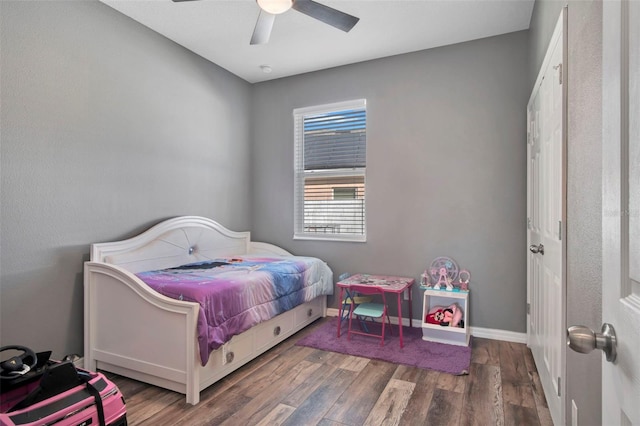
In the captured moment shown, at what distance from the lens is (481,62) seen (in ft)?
10.5

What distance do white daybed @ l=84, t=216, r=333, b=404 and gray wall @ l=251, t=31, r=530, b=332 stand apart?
1.39 meters

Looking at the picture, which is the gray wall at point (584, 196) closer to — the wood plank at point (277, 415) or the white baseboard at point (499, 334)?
the wood plank at point (277, 415)

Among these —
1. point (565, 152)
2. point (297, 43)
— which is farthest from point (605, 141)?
point (297, 43)

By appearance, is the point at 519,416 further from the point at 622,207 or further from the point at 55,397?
the point at 55,397

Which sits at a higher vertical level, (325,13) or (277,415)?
(325,13)

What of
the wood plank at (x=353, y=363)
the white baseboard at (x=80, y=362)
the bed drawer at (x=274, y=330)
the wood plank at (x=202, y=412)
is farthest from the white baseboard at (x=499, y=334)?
the white baseboard at (x=80, y=362)

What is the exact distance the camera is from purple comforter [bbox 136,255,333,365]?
2155 millimetres

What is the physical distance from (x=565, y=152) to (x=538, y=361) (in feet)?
5.12

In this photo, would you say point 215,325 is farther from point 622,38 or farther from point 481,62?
point 481,62

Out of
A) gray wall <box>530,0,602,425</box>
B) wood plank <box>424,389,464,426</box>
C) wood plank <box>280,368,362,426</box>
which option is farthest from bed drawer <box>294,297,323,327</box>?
gray wall <box>530,0,602,425</box>

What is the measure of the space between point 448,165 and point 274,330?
7.18 ft

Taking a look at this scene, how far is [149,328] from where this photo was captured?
2.20 m

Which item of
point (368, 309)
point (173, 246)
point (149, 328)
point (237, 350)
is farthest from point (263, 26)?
point (368, 309)

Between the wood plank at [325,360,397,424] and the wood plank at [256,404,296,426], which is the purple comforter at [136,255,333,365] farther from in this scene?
the wood plank at [325,360,397,424]
